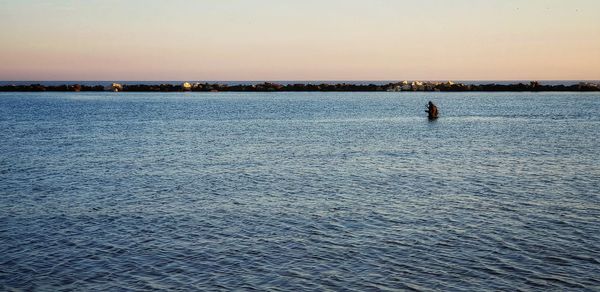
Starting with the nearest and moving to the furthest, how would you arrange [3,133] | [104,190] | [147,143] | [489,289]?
[489,289] < [104,190] < [147,143] < [3,133]

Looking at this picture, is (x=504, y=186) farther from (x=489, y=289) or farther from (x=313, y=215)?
(x=489, y=289)

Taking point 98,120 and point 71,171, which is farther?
point 98,120

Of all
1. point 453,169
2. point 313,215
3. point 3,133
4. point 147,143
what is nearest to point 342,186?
point 313,215

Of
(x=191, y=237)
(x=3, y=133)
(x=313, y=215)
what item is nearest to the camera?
(x=191, y=237)

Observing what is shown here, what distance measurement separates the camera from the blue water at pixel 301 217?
16.1 m

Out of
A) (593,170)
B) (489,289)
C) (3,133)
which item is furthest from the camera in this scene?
(3,133)

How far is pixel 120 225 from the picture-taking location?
21.3 metres

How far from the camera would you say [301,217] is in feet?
73.4

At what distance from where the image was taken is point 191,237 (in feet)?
64.7

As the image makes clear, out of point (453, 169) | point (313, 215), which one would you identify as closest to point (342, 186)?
point (313, 215)

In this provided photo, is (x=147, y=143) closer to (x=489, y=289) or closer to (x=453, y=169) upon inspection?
(x=453, y=169)

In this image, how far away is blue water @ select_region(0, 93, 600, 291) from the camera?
16062mm

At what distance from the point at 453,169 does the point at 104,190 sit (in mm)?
18908

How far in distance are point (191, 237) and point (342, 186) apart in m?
10.6
